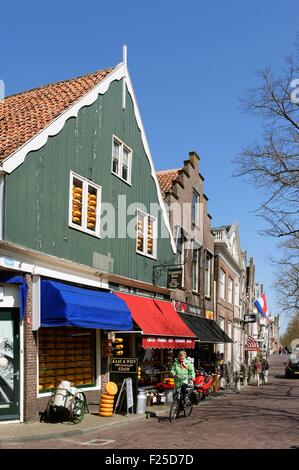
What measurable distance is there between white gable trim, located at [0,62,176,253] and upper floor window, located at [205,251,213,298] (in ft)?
28.3

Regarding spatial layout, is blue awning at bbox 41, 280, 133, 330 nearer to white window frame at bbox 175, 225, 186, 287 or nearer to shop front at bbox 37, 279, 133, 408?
shop front at bbox 37, 279, 133, 408

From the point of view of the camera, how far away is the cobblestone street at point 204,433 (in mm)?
10891

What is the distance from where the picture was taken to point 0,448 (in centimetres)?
1039

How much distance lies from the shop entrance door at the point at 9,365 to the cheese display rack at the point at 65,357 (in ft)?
3.86

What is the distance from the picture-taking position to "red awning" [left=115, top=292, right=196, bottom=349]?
1842 cm

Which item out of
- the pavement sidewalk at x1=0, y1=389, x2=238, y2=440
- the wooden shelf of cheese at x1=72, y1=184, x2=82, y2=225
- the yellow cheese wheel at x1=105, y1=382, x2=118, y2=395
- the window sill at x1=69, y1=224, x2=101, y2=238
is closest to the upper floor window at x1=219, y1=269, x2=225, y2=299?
the window sill at x1=69, y1=224, x2=101, y2=238

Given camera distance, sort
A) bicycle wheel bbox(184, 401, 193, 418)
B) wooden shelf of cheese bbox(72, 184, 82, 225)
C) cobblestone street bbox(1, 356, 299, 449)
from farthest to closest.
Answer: wooden shelf of cheese bbox(72, 184, 82, 225)
bicycle wheel bbox(184, 401, 193, 418)
cobblestone street bbox(1, 356, 299, 449)

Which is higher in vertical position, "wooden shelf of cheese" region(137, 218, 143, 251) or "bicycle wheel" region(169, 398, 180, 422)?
"wooden shelf of cheese" region(137, 218, 143, 251)

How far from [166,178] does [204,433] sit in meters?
16.7

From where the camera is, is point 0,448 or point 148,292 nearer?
point 0,448

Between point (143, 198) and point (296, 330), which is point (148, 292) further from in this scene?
point (296, 330)

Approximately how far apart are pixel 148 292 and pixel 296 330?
11516 cm

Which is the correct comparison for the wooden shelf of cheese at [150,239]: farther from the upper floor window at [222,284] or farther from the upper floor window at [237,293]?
the upper floor window at [237,293]
